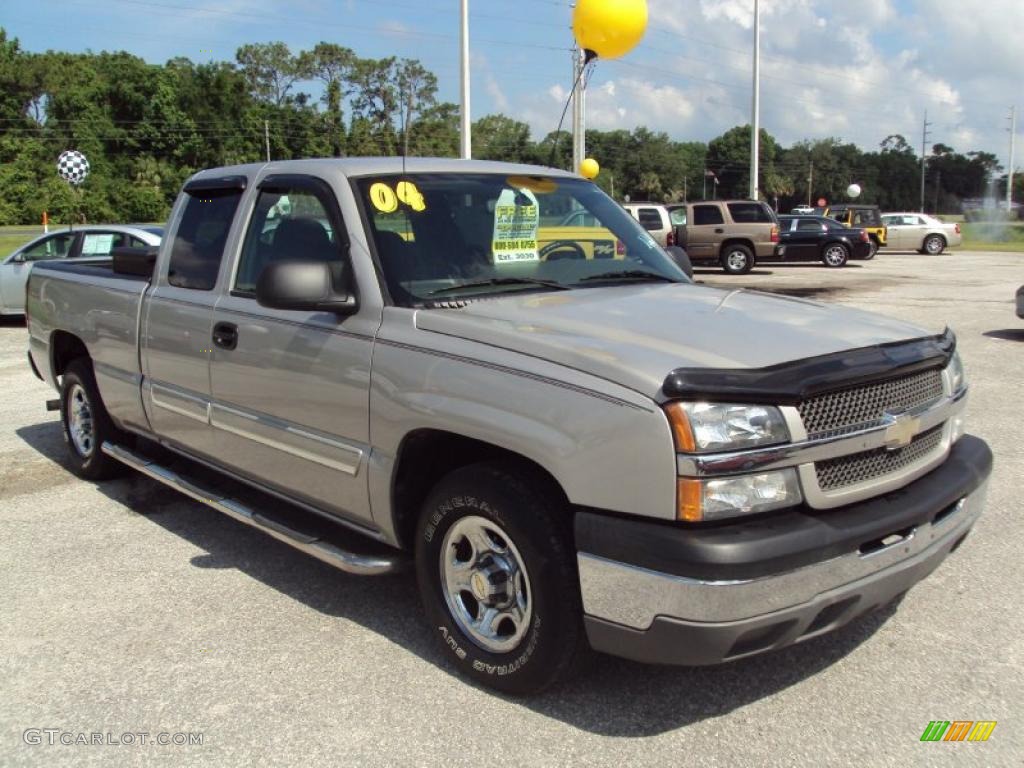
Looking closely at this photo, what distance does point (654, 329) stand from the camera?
312 centimetres

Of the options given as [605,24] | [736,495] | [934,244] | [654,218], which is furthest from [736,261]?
[736,495]

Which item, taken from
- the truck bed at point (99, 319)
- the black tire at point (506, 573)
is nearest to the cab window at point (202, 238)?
the truck bed at point (99, 319)

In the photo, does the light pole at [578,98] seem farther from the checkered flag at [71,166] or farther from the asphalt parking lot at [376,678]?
the checkered flag at [71,166]

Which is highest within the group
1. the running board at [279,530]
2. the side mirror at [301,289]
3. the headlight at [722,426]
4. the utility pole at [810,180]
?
the utility pole at [810,180]

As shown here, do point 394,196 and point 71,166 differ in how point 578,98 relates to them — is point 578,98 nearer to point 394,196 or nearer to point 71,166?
point 394,196

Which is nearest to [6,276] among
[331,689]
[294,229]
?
[294,229]

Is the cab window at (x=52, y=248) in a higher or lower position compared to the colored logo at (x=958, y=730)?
higher

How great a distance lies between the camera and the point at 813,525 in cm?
269

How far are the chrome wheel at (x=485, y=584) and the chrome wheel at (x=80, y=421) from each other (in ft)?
11.6

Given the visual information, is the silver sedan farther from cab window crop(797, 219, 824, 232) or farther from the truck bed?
cab window crop(797, 219, 824, 232)

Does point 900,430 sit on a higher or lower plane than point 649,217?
lower

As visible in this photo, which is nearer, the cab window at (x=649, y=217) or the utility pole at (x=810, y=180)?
the cab window at (x=649, y=217)

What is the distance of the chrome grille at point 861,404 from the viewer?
9.06 ft

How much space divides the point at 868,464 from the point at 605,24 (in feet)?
21.0
